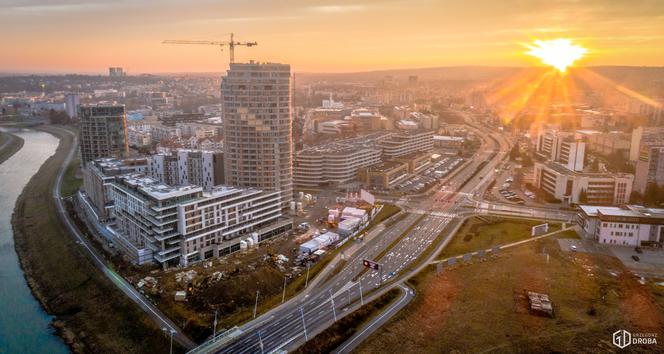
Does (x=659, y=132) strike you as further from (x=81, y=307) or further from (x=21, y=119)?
(x=21, y=119)

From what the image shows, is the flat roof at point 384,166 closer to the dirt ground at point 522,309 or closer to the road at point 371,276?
the road at point 371,276

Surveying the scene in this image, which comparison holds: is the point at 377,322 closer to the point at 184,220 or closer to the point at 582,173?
the point at 184,220

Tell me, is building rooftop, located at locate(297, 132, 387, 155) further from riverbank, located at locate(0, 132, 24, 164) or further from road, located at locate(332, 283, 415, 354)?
riverbank, located at locate(0, 132, 24, 164)

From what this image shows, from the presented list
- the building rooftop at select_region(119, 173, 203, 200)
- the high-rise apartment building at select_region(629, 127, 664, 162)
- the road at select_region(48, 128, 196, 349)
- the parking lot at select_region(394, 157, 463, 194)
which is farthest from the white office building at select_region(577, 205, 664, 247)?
the road at select_region(48, 128, 196, 349)

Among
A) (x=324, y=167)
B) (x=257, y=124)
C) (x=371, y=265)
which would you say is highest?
(x=257, y=124)

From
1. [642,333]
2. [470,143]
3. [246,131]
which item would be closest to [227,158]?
[246,131]

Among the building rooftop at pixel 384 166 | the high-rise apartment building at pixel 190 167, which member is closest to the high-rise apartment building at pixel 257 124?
the high-rise apartment building at pixel 190 167

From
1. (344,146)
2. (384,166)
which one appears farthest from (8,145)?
(384,166)
